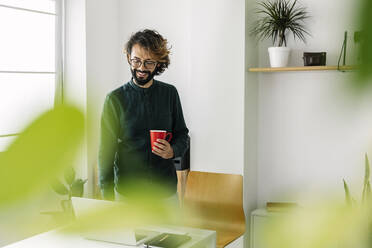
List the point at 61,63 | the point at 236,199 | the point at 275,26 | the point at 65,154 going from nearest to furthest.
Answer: the point at 65,154, the point at 61,63, the point at 236,199, the point at 275,26

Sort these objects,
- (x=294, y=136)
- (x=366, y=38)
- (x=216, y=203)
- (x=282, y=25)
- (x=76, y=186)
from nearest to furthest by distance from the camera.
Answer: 1. (x=366, y=38)
2. (x=76, y=186)
3. (x=216, y=203)
4. (x=282, y=25)
5. (x=294, y=136)

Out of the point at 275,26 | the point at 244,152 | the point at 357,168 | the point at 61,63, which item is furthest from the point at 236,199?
the point at 61,63

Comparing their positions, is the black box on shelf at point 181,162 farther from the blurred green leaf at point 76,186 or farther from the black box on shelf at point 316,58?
the blurred green leaf at point 76,186

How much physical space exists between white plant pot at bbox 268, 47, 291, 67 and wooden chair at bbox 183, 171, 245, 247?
81cm

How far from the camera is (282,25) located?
10.4ft

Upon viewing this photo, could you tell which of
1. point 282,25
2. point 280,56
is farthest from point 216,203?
point 282,25

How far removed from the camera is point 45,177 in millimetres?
152

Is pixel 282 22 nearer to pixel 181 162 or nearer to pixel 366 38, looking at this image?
pixel 181 162

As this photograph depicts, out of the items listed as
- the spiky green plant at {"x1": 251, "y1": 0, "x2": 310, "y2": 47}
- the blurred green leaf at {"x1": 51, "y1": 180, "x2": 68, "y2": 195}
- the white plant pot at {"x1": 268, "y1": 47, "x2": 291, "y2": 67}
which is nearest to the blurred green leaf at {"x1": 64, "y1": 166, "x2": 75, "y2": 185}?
the blurred green leaf at {"x1": 51, "y1": 180, "x2": 68, "y2": 195}

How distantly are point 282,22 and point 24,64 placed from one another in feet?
10.2

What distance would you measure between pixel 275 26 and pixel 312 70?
1.27 ft

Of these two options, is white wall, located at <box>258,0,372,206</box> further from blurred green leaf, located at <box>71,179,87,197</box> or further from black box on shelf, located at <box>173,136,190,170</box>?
blurred green leaf, located at <box>71,179,87,197</box>

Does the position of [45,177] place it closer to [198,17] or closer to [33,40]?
[33,40]

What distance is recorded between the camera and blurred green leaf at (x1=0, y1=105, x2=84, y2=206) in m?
0.14
